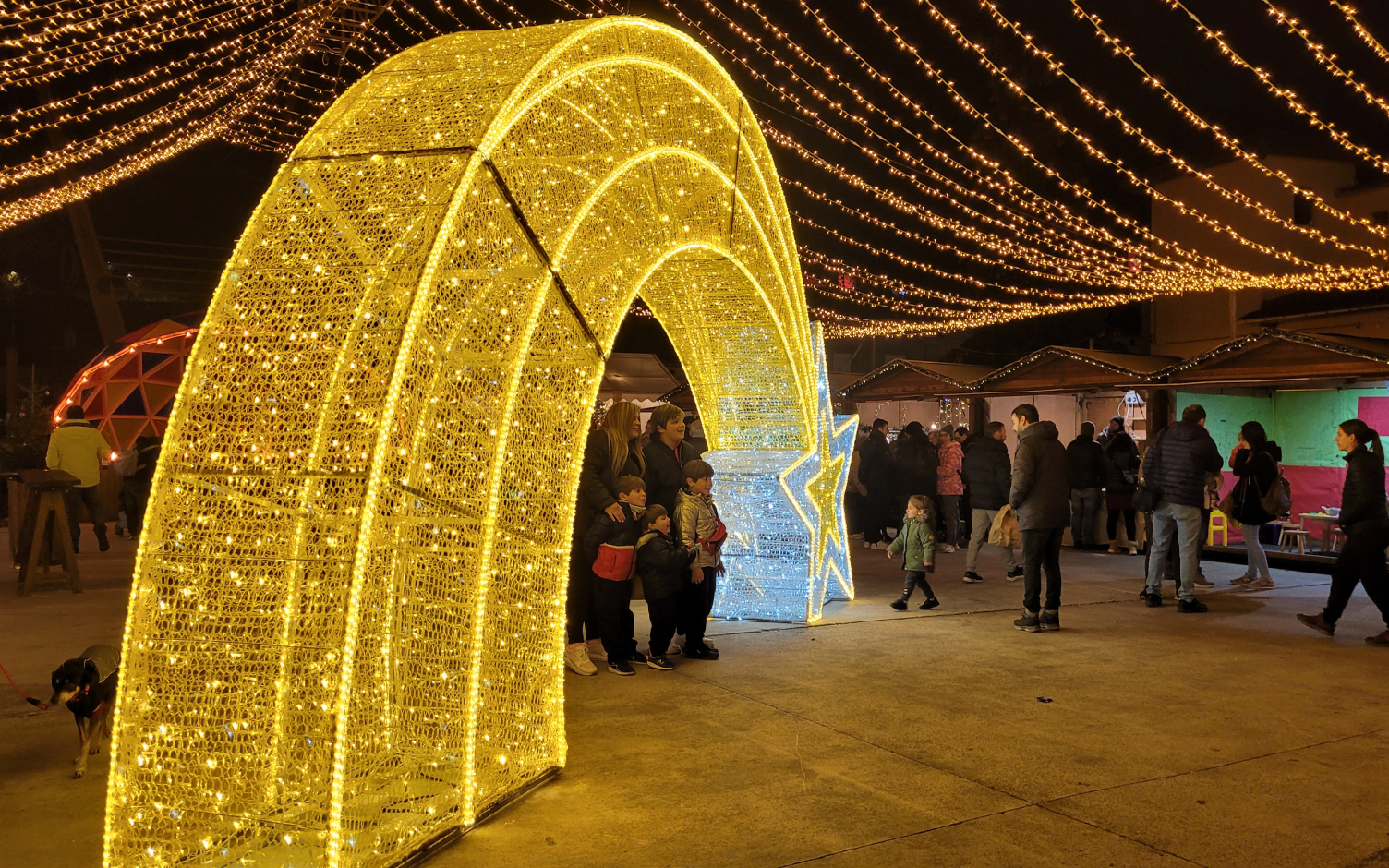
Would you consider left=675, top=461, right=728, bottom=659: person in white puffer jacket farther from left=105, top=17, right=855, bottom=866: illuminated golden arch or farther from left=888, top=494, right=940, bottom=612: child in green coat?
left=888, top=494, right=940, bottom=612: child in green coat

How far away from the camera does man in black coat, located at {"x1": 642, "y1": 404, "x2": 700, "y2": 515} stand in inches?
291

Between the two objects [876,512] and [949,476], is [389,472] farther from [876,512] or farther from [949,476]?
[876,512]

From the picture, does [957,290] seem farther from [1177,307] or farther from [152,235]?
[152,235]

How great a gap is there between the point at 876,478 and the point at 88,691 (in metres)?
10.5

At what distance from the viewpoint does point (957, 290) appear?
23719mm

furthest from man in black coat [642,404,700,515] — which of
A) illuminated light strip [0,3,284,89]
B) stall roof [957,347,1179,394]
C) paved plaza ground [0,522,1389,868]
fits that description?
stall roof [957,347,1179,394]

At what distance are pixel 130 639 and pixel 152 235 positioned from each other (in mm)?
21534

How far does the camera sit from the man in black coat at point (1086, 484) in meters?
12.5

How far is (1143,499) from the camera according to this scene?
9016mm

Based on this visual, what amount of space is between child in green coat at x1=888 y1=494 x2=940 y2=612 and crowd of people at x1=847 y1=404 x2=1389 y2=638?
0.01m

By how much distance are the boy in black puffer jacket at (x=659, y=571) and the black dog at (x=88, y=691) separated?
288 cm

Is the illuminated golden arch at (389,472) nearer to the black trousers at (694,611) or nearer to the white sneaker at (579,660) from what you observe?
the white sneaker at (579,660)

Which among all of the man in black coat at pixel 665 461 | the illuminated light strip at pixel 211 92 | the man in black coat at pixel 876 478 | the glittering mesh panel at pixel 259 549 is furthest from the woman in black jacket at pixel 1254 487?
the illuminated light strip at pixel 211 92

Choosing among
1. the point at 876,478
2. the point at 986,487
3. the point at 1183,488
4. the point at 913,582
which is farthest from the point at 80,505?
the point at 1183,488
